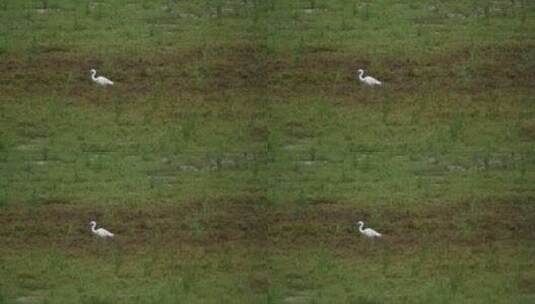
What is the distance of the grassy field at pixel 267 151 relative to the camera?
1135 centimetres

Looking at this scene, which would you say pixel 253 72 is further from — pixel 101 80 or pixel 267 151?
pixel 101 80

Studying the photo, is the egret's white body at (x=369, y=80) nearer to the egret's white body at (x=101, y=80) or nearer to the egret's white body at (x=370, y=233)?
the egret's white body at (x=370, y=233)

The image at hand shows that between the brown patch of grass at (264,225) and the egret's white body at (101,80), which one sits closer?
the brown patch of grass at (264,225)

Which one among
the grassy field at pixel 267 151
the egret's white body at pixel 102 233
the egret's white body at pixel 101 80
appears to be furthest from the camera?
the egret's white body at pixel 101 80

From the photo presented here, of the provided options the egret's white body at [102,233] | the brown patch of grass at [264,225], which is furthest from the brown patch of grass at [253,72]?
the egret's white body at [102,233]

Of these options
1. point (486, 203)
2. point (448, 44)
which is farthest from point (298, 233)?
point (448, 44)

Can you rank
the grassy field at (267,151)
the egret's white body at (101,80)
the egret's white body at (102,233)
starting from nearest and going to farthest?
1. the grassy field at (267,151)
2. the egret's white body at (102,233)
3. the egret's white body at (101,80)

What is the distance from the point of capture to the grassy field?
447 inches

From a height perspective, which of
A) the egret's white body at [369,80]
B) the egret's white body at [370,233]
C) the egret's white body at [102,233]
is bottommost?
the egret's white body at [102,233]

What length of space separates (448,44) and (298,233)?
223 centimetres

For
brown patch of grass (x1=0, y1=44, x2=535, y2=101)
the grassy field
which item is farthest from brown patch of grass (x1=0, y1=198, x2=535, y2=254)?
brown patch of grass (x1=0, y1=44, x2=535, y2=101)

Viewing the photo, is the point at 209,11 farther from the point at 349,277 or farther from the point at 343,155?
the point at 349,277

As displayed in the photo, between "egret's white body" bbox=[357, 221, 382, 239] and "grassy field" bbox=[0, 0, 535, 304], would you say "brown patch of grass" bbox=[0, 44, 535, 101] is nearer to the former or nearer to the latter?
"grassy field" bbox=[0, 0, 535, 304]

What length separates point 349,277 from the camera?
11352 millimetres
